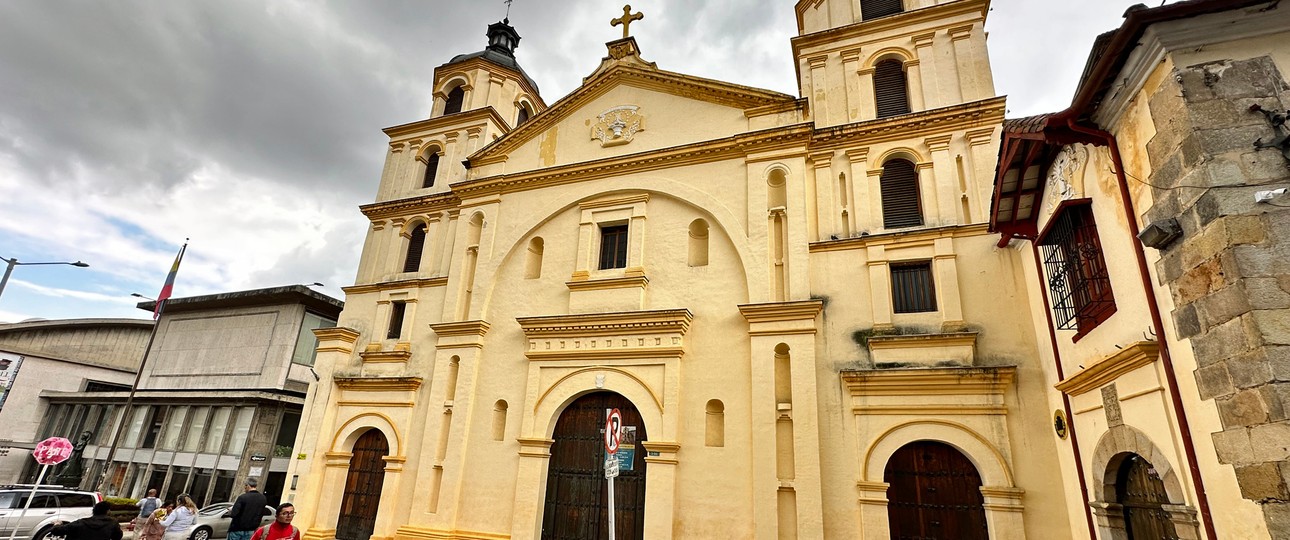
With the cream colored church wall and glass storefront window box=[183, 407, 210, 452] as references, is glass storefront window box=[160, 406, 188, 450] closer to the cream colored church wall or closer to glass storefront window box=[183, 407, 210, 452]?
glass storefront window box=[183, 407, 210, 452]

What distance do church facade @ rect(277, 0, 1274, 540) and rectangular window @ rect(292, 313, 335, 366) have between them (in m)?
8.39

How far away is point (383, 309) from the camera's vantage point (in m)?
16.6

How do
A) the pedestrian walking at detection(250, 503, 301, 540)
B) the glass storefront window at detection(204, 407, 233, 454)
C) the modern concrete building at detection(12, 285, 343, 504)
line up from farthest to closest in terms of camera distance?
the glass storefront window at detection(204, 407, 233, 454), the modern concrete building at detection(12, 285, 343, 504), the pedestrian walking at detection(250, 503, 301, 540)

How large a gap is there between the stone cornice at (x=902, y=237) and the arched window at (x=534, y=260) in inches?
269

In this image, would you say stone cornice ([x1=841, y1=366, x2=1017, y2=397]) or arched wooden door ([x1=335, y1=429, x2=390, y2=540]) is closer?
stone cornice ([x1=841, y1=366, x2=1017, y2=397])

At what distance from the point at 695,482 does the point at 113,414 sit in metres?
28.1

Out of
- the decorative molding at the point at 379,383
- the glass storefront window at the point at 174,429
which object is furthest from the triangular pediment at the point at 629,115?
the glass storefront window at the point at 174,429

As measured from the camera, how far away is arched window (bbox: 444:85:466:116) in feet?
65.0

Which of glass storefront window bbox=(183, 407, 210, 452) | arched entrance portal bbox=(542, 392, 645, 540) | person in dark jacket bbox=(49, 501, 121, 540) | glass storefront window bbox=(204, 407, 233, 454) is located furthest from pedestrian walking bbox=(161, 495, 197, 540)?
glass storefront window bbox=(183, 407, 210, 452)

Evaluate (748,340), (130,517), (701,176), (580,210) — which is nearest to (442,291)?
(580,210)

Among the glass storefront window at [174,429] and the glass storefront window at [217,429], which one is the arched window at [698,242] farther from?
the glass storefront window at [174,429]

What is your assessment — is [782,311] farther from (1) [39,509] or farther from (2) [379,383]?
(1) [39,509]

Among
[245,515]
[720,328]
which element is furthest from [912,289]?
[245,515]

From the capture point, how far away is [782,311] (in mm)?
11734
